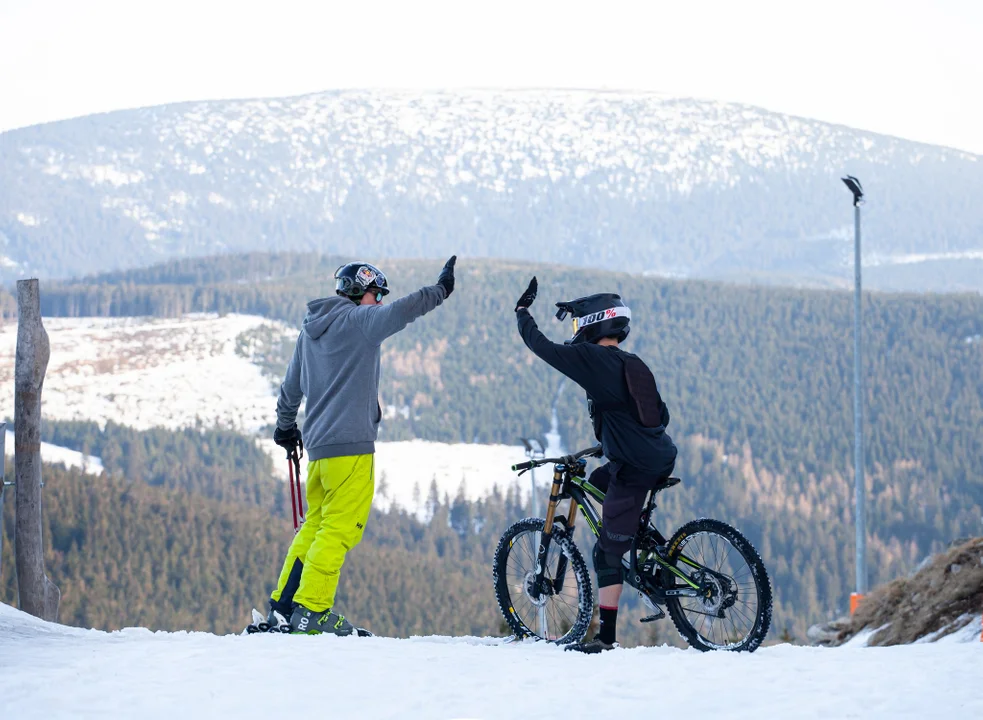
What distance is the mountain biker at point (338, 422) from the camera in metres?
7.72

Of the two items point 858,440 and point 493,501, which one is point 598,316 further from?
point 493,501

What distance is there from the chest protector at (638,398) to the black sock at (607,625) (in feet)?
3.33

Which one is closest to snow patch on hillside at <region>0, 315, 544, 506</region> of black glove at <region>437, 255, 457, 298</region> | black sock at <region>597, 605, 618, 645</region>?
black glove at <region>437, 255, 457, 298</region>

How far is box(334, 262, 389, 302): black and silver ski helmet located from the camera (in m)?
7.95

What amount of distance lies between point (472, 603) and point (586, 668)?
87476 millimetres

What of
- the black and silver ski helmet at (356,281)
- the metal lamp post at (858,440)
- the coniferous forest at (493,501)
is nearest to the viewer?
the black and silver ski helmet at (356,281)

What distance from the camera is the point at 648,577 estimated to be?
7316 mm

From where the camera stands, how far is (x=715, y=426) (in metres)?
183

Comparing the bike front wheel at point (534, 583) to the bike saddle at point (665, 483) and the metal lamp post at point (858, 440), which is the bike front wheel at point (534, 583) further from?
the metal lamp post at point (858, 440)

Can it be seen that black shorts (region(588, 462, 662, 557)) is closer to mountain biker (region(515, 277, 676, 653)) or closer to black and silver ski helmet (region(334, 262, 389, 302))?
mountain biker (region(515, 277, 676, 653))

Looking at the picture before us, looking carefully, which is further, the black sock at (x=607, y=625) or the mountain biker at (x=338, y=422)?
the mountain biker at (x=338, y=422)

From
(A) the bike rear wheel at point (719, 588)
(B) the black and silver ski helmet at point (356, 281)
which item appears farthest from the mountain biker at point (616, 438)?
(B) the black and silver ski helmet at point (356, 281)

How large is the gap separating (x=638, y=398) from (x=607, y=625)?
1.31 metres

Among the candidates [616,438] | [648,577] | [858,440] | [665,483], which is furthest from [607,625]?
[858,440]
